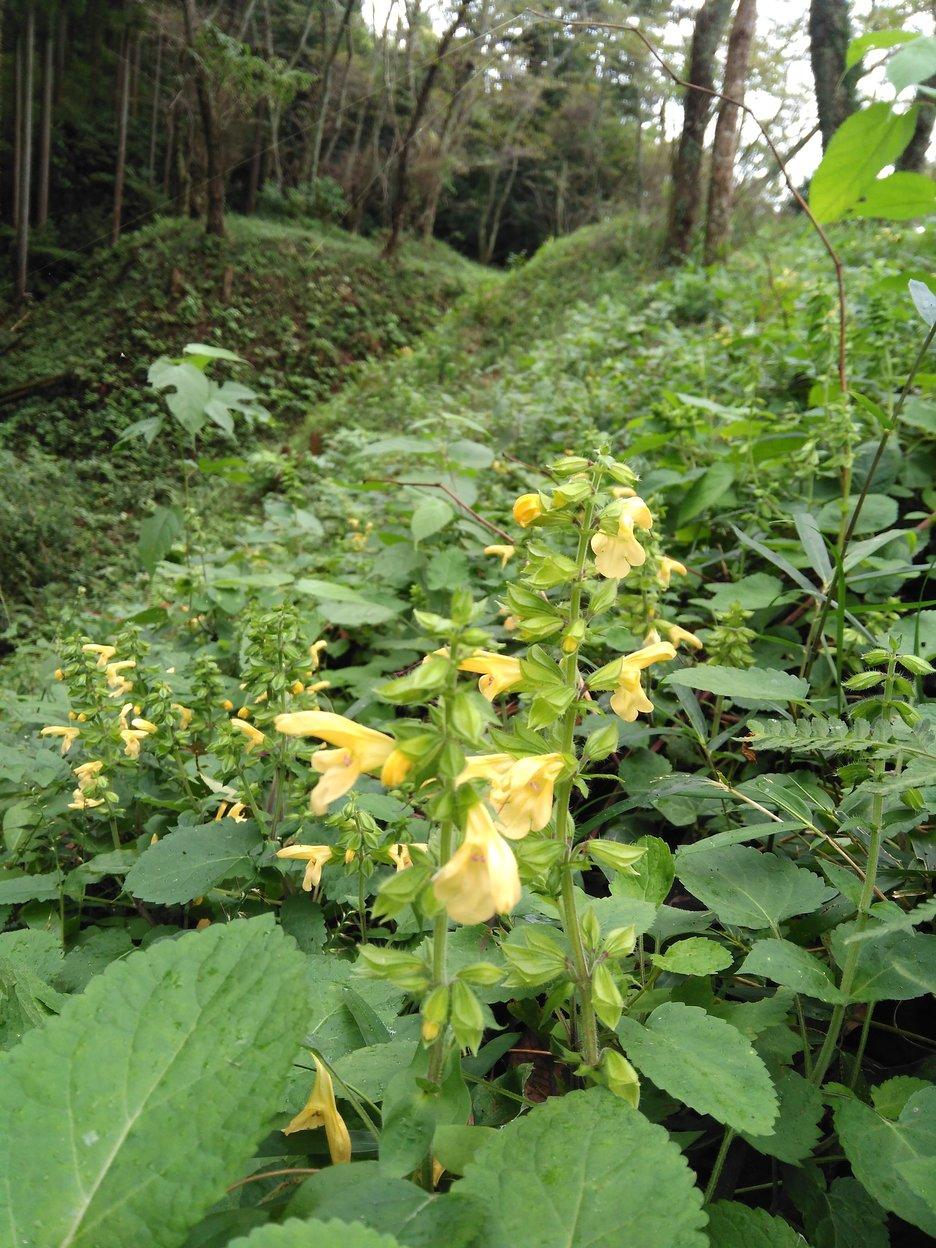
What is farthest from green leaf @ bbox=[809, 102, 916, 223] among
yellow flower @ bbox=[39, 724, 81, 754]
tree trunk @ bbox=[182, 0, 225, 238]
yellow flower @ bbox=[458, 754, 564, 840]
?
tree trunk @ bbox=[182, 0, 225, 238]

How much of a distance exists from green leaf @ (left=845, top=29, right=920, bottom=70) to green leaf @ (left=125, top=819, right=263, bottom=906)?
1.64m

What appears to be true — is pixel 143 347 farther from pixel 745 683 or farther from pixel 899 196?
pixel 745 683

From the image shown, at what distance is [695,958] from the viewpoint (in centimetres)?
88

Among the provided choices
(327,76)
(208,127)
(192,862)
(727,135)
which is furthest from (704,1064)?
(327,76)

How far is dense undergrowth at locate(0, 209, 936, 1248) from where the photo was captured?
605mm

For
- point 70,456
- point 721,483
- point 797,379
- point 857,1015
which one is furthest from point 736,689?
point 70,456

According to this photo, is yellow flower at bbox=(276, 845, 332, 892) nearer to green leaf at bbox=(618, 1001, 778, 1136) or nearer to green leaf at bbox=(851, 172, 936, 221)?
green leaf at bbox=(618, 1001, 778, 1136)

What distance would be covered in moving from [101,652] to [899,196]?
6.89 feet

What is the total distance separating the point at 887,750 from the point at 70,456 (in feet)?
34.5

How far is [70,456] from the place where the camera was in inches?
374

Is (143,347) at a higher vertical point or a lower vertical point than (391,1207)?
higher

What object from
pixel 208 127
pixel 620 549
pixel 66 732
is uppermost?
pixel 208 127

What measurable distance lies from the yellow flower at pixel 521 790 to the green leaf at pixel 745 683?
0.50m

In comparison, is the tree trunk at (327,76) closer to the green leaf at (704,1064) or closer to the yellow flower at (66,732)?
the yellow flower at (66,732)
